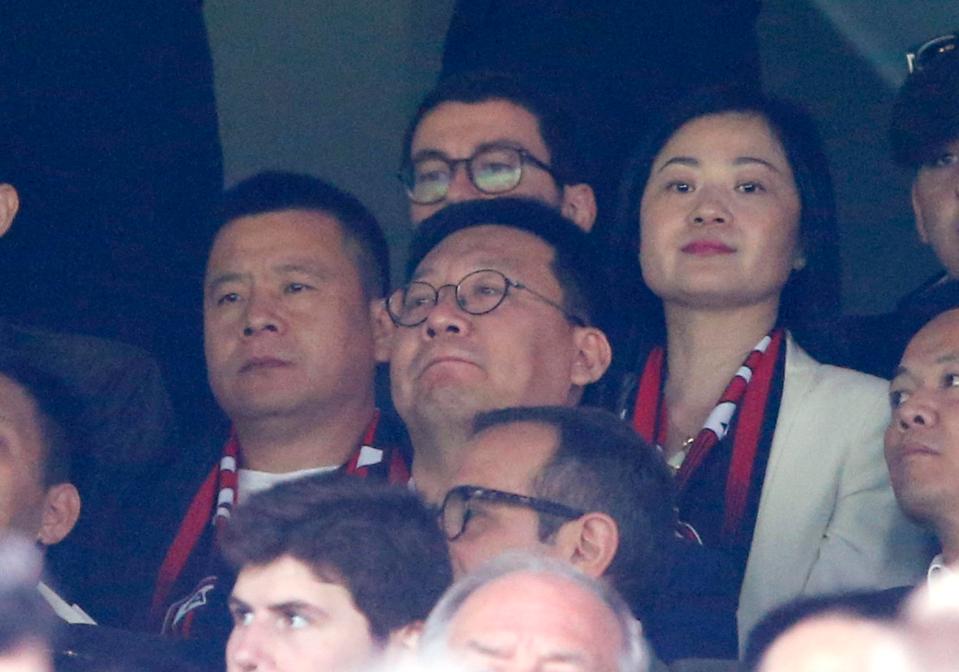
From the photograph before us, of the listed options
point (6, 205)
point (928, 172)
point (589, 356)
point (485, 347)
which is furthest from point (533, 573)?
point (6, 205)

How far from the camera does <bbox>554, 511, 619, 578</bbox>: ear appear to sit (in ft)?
9.25

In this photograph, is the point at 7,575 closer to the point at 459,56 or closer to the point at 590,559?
the point at 590,559

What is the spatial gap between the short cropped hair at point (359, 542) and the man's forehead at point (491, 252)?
82 centimetres

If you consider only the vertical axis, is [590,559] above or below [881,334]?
below

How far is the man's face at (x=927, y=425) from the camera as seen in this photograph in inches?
117

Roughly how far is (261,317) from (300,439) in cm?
21

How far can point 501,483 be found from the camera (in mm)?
2938

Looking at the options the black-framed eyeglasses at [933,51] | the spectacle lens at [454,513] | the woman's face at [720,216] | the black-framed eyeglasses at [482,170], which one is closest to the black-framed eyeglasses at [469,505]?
the spectacle lens at [454,513]

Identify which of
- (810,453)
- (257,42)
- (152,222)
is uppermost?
(257,42)

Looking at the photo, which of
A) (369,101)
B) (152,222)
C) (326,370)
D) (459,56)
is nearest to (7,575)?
(326,370)

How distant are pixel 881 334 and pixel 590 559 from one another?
103 centimetres

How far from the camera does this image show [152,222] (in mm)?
4066

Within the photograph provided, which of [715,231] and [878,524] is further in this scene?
[715,231]

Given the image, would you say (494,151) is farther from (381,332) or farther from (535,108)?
(381,332)
